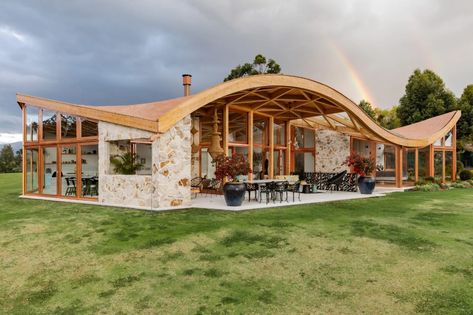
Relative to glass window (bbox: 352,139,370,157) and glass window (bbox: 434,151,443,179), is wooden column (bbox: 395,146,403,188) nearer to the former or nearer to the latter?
glass window (bbox: 352,139,370,157)

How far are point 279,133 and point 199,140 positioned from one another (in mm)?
4958

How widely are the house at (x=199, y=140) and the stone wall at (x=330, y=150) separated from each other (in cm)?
6

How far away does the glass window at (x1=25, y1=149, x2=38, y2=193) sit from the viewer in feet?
42.3

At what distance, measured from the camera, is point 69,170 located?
11523 mm

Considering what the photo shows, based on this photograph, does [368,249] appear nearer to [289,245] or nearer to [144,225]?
[289,245]

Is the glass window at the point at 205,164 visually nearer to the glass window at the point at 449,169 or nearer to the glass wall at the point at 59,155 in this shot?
the glass wall at the point at 59,155

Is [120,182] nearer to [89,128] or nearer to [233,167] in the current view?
[89,128]

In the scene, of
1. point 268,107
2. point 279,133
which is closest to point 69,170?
point 268,107

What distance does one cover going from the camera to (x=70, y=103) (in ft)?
37.2

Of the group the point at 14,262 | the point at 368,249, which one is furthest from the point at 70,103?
the point at 368,249

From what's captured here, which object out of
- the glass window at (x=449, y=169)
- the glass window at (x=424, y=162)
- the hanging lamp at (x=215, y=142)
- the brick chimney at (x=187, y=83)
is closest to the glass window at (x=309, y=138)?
the glass window at (x=424, y=162)

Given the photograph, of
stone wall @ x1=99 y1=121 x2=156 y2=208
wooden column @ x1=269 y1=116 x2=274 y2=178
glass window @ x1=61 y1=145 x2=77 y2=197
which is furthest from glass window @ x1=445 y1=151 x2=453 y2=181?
glass window @ x1=61 y1=145 x2=77 y2=197

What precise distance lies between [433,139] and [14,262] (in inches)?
786

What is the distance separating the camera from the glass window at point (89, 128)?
10585 mm
